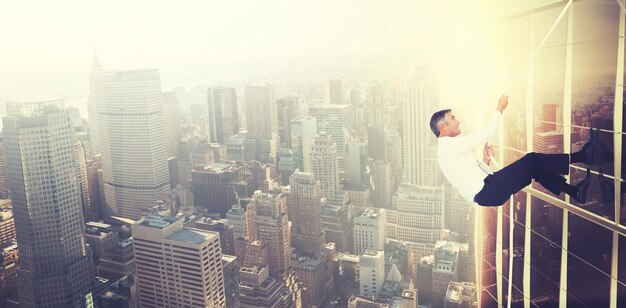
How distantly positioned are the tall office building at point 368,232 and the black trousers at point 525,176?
915 cm

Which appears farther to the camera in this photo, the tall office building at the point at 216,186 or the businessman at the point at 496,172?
the tall office building at the point at 216,186

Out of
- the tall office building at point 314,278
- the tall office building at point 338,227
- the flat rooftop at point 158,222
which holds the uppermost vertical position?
the flat rooftop at point 158,222

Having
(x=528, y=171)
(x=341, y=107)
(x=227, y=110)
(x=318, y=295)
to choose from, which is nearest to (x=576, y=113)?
(x=528, y=171)

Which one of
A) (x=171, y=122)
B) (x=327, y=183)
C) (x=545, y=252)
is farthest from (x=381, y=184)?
(x=545, y=252)

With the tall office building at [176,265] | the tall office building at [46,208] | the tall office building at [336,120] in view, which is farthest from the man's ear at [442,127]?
the tall office building at [336,120]

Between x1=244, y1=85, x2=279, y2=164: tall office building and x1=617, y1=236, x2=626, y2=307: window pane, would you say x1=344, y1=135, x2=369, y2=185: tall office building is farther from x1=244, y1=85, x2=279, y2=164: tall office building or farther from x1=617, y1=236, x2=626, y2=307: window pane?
x1=617, y1=236, x2=626, y2=307: window pane

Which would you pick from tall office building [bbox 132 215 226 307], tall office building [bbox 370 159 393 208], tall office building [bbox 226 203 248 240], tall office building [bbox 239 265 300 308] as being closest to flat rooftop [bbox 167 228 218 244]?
tall office building [bbox 132 215 226 307]

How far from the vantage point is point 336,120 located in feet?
51.1

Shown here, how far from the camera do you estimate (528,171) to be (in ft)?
5.33

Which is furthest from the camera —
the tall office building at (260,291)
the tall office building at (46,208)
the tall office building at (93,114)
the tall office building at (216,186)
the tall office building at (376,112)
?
the tall office building at (93,114)

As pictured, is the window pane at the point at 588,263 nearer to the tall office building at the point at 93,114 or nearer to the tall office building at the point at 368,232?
the tall office building at the point at 368,232

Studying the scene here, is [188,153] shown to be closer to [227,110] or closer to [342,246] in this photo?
[227,110]

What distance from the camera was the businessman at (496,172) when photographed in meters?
1.60

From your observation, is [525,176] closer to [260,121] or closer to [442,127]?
[442,127]
